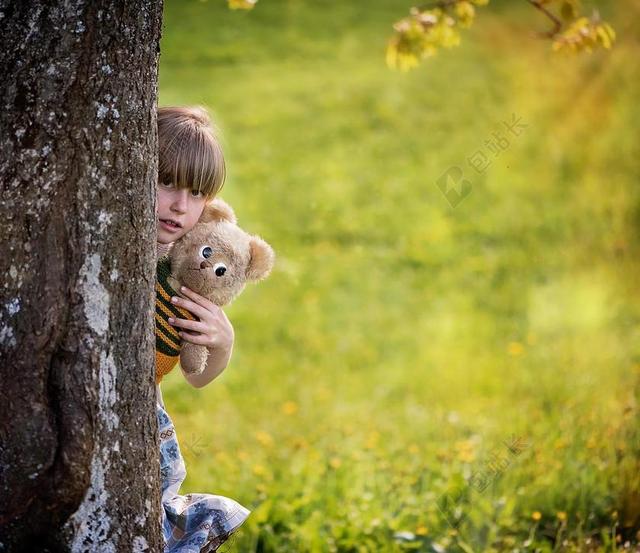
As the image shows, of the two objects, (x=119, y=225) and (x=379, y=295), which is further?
(x=379, y=295)

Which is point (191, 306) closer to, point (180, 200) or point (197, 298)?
point (197, 298)

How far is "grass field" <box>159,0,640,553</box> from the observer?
4.28 m

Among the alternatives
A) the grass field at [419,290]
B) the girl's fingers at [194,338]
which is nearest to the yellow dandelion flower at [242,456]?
the grass field at [419,290]

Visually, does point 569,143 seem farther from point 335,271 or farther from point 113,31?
point 113,31

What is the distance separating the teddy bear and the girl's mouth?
1.8 inches

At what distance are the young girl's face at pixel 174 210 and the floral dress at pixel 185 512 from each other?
56cm

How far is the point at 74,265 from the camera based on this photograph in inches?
86.7

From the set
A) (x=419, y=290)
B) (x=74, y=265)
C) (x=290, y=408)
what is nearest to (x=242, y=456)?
(x=290, y=408)

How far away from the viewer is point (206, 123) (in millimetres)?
2775

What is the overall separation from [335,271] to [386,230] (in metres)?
1.00

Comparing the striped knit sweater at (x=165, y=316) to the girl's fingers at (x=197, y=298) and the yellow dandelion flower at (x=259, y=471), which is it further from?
the yellow dandelion flower at (x=259, y=471)

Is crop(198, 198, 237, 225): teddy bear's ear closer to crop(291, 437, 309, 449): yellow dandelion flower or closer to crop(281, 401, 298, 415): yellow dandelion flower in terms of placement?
crop(291, 437, 309, 449): yellow dandelion flower

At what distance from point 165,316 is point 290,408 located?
3.50 m

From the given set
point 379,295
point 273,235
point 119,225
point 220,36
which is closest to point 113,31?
point 119,225
